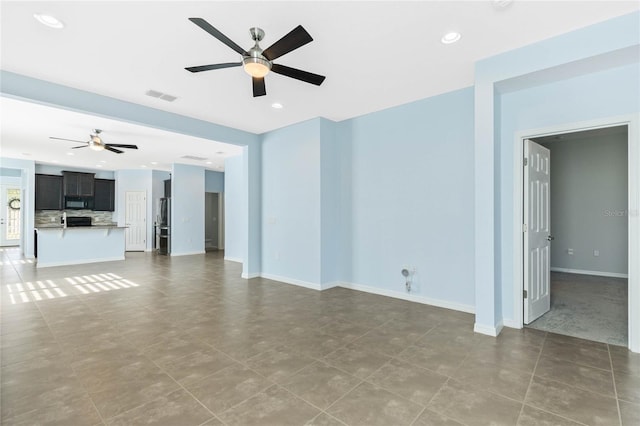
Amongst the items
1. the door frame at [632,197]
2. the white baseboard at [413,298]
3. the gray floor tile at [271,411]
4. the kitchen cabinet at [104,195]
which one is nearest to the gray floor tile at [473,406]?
the gray floor tile at [271,411]

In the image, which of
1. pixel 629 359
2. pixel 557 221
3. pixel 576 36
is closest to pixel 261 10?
pixel 576 36

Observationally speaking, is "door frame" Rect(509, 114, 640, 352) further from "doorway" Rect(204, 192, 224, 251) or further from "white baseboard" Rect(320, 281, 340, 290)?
"doorway" Rect(204, 192, 224, 251)

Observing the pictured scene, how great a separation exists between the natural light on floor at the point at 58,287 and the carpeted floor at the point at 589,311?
6575 millimetres

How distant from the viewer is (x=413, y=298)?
14.2 ft

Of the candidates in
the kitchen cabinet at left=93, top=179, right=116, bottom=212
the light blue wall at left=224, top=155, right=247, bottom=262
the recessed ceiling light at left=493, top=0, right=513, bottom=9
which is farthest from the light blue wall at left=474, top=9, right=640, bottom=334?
the kitchen cabinet at left=93, top=179, right=116, bottom=212

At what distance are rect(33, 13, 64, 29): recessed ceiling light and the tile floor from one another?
2.96 meters

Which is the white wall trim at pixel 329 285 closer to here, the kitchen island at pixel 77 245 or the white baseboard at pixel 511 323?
the white baseboard at pixel 511 323

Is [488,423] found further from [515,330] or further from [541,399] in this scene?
[515,330]

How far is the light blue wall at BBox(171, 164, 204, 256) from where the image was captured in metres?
9.49

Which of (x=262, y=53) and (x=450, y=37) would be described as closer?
(x=262, y=53)

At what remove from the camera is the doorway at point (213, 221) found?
11508 millimetres

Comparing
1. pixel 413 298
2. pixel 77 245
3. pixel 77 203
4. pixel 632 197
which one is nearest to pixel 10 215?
pixel 77 203

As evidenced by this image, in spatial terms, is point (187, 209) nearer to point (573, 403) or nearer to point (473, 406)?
point (473, 406)

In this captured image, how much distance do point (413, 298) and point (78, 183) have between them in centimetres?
1184
